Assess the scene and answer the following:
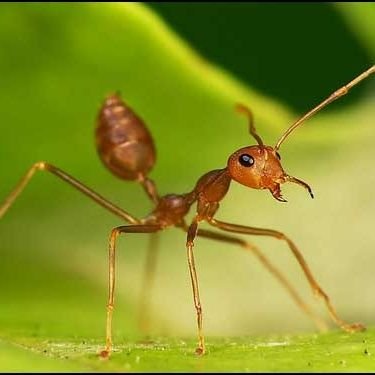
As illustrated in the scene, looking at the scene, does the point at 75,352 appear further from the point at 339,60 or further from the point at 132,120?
the point at 339,60

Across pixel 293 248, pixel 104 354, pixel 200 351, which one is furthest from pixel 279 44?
pixel 104 354

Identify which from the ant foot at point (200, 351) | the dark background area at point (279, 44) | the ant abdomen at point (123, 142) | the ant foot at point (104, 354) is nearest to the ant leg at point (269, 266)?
the ant abdomen at point (123, 142)

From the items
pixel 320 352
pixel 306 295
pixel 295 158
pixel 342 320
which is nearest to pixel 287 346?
pixel 320 352

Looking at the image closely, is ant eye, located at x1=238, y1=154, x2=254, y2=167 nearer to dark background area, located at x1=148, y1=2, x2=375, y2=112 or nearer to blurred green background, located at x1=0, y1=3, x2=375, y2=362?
blurred green background, located at x1=0, y1=3, x2=375, y2=362

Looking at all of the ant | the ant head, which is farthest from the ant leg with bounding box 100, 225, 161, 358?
the ant head

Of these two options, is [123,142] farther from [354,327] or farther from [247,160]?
[354,327]

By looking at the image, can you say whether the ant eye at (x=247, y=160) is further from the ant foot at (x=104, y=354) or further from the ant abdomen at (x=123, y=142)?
the ant foot at (x=104, y=354)

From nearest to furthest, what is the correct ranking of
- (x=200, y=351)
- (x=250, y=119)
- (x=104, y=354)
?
1. (x=104, y=354)
2. (x=200, y=351)
3. (x=250, y=119)
